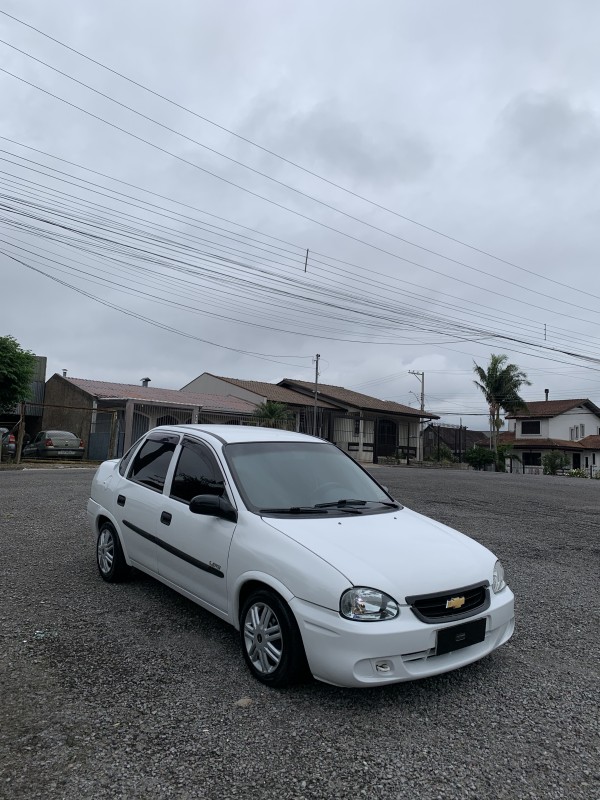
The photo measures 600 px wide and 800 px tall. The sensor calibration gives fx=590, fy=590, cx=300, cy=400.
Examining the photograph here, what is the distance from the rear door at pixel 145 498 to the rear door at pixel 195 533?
159 millimetres

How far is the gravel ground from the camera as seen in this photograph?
103 inches

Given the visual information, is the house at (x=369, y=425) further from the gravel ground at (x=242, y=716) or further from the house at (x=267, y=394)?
the gravel ground at (x=242, y=716)

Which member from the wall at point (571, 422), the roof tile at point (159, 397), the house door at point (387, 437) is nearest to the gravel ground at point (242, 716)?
the roof tile at point (159, 397)

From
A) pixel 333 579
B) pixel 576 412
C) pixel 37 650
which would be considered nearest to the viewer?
pixel 333 579

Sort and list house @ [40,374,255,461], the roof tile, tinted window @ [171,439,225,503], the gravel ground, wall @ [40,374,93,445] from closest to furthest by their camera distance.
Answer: the gravel ground < tinted window @ [171,439,225,503] < house @ [40,374,255,461] < wall @ [40,374,93,445] < the roof tile

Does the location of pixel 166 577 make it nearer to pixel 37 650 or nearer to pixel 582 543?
pixel 37 650

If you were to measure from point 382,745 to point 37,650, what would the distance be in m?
2.41

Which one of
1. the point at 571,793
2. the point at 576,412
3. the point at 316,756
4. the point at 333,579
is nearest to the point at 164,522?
the point at 333,579

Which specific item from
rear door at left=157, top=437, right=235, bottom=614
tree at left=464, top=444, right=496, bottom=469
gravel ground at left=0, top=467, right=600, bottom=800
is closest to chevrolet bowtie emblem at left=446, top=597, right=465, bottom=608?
gravel ground at left=0, top=467, right=600, bottom=800

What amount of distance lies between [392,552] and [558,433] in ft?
185

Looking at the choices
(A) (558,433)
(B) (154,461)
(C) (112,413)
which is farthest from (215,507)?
(A) (558,433)

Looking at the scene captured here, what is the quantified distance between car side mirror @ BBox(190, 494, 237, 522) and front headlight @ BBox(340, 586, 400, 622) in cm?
105

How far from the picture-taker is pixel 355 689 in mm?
3486

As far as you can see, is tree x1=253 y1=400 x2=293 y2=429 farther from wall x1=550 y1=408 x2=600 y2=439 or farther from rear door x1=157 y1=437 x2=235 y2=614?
wall x1=550 y1=408 x2=600 y2=439
